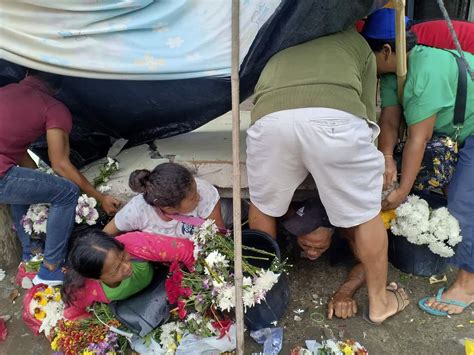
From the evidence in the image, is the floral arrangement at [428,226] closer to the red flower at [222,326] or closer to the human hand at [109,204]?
the red flower at [222,326]

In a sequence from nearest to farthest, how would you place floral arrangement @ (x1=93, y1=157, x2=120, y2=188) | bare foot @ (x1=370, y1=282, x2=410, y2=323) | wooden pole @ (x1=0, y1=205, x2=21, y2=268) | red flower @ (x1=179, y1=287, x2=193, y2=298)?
red flower @ (x1=179, y1=287, x2=193, y2=298) → bare foot @ (x1=370, y1=282, x2=410, y2=323) → floral arrangement @ (x1=93, y1=157, x2=120, y2=188) → wooden pole @ (x1=0, y1=205, x2=21, y2=268)

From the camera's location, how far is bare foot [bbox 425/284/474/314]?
281 centimetres

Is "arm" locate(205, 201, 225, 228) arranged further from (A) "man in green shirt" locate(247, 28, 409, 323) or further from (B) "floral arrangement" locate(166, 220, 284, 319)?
(A) "man in green shirt" locate(247, 28, 409, 323)

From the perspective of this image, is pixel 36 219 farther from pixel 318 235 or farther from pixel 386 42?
pixel 386 42

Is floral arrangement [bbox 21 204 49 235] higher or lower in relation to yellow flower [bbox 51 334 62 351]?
higher

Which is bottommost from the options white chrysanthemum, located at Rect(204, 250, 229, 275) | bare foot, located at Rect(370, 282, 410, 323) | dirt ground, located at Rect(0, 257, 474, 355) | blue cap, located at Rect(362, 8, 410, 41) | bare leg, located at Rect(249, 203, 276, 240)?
dirt ground, located at Rect(0, 257, 474, 355)

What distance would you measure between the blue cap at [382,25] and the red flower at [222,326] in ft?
6.27

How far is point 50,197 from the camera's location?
9.71 ft

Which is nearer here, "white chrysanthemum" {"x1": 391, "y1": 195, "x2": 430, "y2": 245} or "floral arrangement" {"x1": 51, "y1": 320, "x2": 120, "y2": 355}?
"floral arrangement" {"x1": 51, "y1": 320, "x2": 120, "y2": 355}

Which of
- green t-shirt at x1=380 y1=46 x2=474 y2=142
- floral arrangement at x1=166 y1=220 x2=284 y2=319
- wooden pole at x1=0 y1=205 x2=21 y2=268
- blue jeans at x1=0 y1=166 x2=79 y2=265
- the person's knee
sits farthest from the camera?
wooden pole at x1=0 y1=205 x2=21 y2=268

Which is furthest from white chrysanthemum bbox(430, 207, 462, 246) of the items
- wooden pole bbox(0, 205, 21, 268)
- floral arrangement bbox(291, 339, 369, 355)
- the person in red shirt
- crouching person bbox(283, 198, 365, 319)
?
wooden pole bbox(0, 205, 21, 268)

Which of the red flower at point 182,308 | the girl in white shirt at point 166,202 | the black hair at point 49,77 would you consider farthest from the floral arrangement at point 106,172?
the red flower at point 182,308

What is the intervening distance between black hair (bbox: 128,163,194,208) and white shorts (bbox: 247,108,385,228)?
39 centimetres

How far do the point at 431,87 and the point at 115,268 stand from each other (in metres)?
2.08
